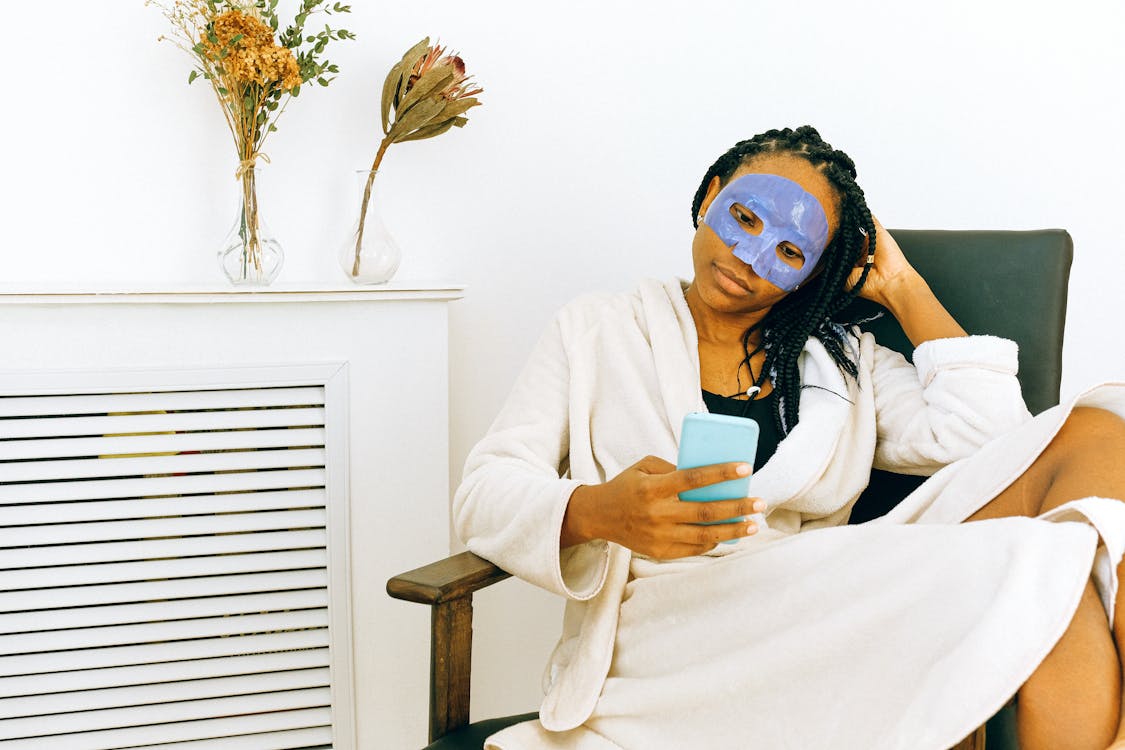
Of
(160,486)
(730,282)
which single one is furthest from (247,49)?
(730,282)

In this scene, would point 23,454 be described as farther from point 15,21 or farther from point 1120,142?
point 1120,142

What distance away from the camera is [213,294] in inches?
56.9

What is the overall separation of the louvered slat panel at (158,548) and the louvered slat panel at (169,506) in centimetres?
4

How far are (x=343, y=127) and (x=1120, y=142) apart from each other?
5.21 feet

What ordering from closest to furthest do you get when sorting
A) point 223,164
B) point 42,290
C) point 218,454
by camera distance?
point 42,290
point 218,454
point 223,164

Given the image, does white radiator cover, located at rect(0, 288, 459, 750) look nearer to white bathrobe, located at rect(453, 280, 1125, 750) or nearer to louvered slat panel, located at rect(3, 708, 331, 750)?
louvered slat panel, located at rect(3, 708, 331, 750)

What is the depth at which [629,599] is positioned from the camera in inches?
49.1

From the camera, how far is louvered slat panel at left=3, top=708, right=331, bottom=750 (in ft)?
4.96

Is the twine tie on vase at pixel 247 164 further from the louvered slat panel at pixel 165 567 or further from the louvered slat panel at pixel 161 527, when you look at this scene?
the louvered slat panel at pixel 161 527

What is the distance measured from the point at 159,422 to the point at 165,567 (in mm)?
234

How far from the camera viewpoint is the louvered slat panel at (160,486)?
146 cm

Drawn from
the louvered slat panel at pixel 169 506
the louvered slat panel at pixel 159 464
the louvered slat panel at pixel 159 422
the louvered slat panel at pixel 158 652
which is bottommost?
the louvered slat panel at pixel 158 652

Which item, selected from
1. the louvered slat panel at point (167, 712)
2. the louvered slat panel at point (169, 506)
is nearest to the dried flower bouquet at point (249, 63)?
the louvered slat panel at point (169, 506)

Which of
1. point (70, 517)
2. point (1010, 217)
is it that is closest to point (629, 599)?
point (70, 517)
